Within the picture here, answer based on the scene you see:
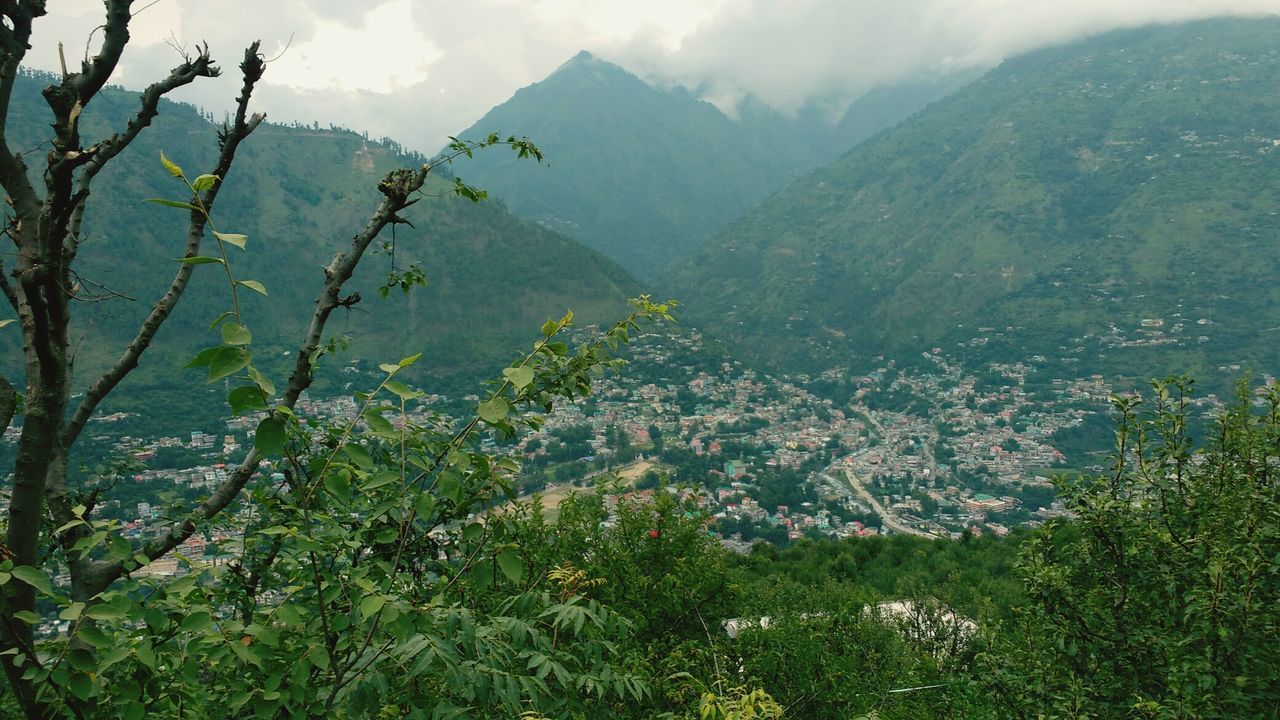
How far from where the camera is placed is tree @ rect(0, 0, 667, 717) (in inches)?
70.6

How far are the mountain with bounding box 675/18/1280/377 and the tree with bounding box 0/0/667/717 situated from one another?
80.8 metres

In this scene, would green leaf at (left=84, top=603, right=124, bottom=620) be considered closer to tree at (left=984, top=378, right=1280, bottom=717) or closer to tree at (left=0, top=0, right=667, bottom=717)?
tree at (left=0, top=0, right=667, bottom=717)

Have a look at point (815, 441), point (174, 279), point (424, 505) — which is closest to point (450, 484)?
point (424, 505)

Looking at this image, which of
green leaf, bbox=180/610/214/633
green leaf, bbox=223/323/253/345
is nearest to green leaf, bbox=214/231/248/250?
green leaf, bbox=223/323/253/345

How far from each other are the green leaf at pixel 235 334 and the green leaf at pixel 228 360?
0.9 inches

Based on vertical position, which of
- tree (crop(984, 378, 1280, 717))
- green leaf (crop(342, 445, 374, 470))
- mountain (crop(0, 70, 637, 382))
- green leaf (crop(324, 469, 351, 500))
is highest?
mountain (crop(0, 70, 637, 382))

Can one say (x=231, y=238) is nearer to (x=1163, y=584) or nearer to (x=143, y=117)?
(x=143, y=117)

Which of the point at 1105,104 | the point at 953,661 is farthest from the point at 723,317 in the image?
the point at 953,661

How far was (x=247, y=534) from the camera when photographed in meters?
2.31

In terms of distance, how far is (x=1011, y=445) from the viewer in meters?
62.2

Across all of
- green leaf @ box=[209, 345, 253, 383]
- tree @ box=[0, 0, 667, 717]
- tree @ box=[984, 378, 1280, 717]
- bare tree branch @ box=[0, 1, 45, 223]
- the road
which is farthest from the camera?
the road

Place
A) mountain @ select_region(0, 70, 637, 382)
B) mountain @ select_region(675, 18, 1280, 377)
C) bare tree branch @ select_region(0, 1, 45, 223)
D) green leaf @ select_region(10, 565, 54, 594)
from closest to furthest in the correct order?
1. green leaf @ select_region(10, 565, 54, 594)
2. bare tree branch @ select_region(0, 1, 45, 223)
3. mountain @ select_region(0, 70, 637, 382)
4. mountain @ select_region(675, 18, 1280, 377)

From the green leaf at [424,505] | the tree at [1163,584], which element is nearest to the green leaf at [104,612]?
the green leaf at [424,505]

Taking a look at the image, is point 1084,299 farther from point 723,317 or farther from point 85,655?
point 85,655
